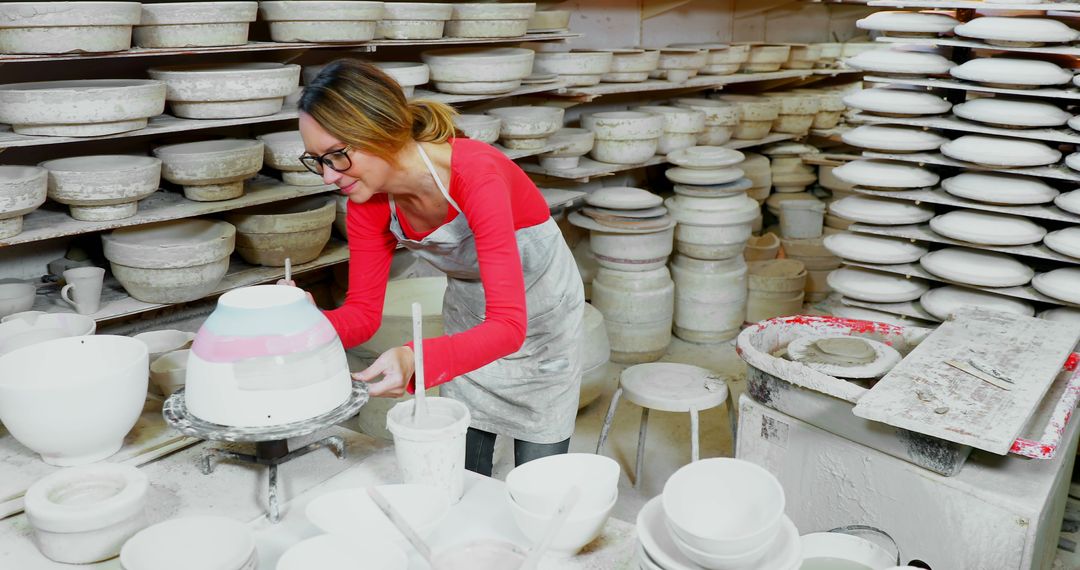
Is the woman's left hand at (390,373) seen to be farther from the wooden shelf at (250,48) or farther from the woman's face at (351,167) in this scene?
the wooden shelf at (250,48)

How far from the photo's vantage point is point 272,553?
4.78 ft

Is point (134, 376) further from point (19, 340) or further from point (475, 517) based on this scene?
point (475, 517)

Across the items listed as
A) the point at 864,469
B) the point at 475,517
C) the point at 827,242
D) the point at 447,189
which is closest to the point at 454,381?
the point at 447,189

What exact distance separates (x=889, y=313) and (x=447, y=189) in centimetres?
218

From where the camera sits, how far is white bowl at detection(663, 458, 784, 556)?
1.27 meters

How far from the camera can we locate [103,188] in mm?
2480

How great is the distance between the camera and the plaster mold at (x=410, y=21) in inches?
124

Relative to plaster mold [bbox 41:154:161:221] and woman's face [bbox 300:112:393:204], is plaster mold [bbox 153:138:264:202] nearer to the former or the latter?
plaster mold [bbox 41:154:161:221]

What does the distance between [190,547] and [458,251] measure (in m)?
0.93

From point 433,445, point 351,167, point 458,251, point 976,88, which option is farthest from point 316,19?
point 976,88

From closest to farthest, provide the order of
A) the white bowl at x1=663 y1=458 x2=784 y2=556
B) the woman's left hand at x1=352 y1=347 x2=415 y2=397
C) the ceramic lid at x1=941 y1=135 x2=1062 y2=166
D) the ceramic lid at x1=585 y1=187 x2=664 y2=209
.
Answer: the white bowl at x1=663 y1=458 x2=784 y2=556 → the woman's left hand at x1=352 y1=347 x2=415 y2=397 → the ceramic lid at x1=941 y1=135 x2=1062 y2=166 → the ceramic lid at x1=585 y1=187 x2=664 y2=209

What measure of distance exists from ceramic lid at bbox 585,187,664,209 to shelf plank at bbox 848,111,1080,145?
113 cm

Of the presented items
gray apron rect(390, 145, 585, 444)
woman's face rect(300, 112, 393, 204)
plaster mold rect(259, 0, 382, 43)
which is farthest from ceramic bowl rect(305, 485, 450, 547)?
plaster mold rect(259, 0, 382, 43)

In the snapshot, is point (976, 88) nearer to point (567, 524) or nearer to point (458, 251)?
point (458, 251)
